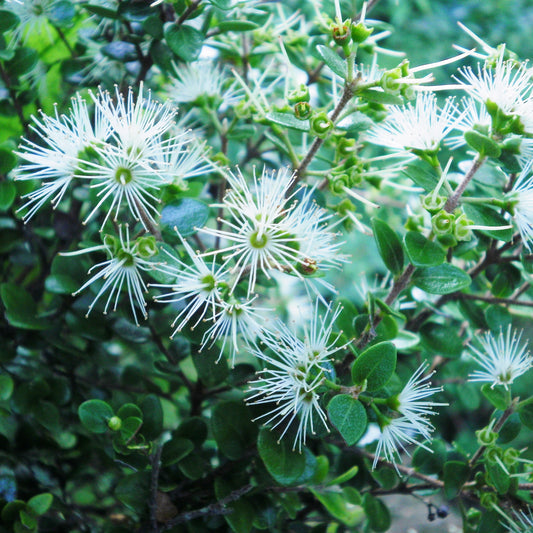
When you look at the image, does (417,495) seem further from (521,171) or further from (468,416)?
(468,416)

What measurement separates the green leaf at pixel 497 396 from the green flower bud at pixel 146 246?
0.34m

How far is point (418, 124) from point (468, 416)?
1.48m

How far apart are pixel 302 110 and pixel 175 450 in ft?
1.14

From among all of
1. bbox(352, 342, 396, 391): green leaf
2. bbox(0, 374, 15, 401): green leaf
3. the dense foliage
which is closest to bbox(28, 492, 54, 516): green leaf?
the dense foliage

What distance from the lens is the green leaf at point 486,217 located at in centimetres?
57

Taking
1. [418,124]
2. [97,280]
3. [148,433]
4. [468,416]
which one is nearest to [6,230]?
[97,280]

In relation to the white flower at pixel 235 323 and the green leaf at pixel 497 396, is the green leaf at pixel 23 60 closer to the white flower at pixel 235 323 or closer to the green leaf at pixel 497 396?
the white flower at pixel 235 323

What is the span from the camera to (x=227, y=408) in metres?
0.63

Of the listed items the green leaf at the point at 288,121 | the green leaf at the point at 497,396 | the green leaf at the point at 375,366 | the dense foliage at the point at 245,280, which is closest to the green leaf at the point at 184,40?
the dense foliage at the point at 245,280

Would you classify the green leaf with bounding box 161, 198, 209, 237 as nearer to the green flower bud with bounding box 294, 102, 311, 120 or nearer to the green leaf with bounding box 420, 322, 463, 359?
the green flower bud with bounding box 294, 102, 311, 120

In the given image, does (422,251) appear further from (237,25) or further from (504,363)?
(237,25)

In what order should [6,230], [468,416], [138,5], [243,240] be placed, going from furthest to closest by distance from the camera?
[468,416]
[6,230]
[138,5]
[243,240]

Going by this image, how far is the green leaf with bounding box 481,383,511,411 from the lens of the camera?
605 millimetres

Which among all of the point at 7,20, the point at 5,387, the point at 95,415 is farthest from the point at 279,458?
the point at 7,20
